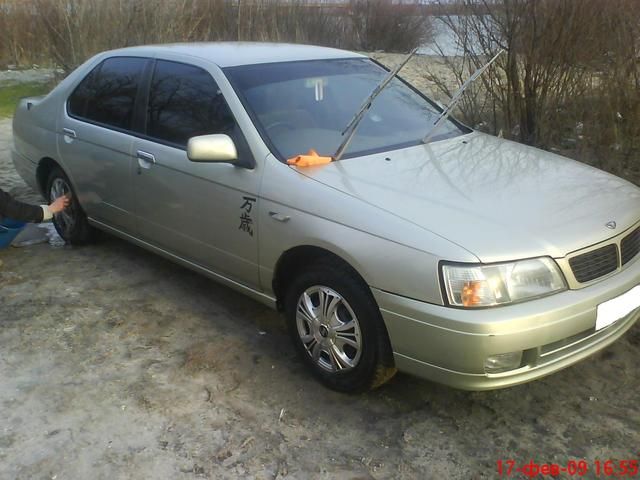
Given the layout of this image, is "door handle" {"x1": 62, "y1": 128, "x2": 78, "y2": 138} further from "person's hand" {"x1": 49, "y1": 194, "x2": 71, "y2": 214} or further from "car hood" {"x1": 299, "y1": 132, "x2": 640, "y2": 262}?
"car hood" {"x1": 299, "y1": 132, "x2": 640, "y2": 262}

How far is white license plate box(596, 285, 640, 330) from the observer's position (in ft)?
9.46

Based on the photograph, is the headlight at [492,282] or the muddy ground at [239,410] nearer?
the headlight at [492,282]

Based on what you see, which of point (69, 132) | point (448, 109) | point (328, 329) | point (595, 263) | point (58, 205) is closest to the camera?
point (595, 263)

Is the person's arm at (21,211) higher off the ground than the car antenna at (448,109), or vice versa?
the car antenna at (448,109)

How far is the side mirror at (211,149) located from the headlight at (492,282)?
137 centimetres

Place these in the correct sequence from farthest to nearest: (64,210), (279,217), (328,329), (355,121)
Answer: (64,210), (355,121), (279,217), (328,329)

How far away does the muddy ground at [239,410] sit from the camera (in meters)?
2.82

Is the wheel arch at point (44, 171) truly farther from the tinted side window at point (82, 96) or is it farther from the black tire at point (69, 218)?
the tinted side window at point (82, 96)

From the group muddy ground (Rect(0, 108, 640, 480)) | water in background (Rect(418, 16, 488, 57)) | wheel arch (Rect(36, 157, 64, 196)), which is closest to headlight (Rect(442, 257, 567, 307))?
muddy ground (Rect(0, 108, 640, 480))

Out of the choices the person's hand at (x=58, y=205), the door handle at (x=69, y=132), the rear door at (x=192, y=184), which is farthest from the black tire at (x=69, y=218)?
the rear door at (x=192, y=184)

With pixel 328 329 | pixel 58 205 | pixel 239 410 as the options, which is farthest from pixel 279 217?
pixel 58 205

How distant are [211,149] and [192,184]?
1.64 feet

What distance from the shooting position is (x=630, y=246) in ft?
10.3

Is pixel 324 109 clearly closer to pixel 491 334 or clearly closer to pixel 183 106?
pixel 183 106
